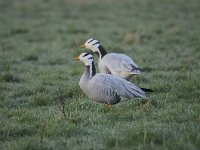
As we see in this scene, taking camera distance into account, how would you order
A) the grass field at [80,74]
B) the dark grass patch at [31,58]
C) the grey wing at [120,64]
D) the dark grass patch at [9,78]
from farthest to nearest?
1. the dark grass patch at [31,58]
2. the dark grass patch at [9,78]
3. the grey wing at [120,64]
4. the grass field at [80,74]

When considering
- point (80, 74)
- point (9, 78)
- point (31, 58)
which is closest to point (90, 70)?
point (80, 74)

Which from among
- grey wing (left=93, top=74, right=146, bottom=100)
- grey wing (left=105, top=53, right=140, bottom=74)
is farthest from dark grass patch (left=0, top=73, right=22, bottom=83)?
grey wing (left=93, top=74, right=146, bottom=100)

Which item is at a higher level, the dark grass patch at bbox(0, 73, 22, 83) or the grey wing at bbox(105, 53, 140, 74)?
the grey wing at bbox(105, 53, 140, 74)

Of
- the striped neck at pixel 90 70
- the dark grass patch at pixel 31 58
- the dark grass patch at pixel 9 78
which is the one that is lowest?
the dark grass patch at pixel 31 58

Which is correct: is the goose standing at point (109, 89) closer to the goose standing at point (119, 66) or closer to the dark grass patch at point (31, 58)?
the goose standing at point (119, 66)

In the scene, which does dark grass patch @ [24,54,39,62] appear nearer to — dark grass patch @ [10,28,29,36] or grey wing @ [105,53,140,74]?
grey wing @ [105,53,140,74]

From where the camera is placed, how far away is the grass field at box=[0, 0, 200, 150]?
7291 millimetres

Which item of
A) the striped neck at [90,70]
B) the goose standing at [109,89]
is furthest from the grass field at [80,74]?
the striped neck at [90,70]

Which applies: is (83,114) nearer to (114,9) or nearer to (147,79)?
(147,79)

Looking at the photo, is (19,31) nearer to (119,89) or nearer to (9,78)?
(9,78)

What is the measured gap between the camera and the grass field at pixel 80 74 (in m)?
7.29

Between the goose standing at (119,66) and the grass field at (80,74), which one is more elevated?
the goose standing at (119,66)

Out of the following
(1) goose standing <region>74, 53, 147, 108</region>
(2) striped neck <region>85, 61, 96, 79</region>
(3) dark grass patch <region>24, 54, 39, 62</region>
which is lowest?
(3) dark grass patch <region>24, 54, 39, 62</region>

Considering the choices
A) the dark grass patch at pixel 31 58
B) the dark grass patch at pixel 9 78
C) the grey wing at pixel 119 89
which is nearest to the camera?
the grey wing at pixel 119 89
